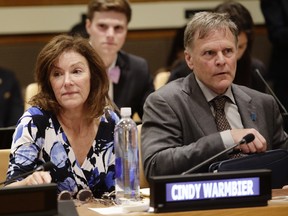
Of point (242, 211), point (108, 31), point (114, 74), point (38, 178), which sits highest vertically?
point (108, 31)

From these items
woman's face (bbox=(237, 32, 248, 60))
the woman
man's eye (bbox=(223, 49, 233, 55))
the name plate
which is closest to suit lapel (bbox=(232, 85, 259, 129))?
man's eye (bbox=(223, 49, 233, 55))

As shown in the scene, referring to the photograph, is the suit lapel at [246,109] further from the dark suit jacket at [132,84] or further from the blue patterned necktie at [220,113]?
the dark suit jacket at [132,84]

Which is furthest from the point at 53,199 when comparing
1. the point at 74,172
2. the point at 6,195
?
the point at 74,172

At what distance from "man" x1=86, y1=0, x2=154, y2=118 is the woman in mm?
1966

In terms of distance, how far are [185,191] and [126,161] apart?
1.87 ft

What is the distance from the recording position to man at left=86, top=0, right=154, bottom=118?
236 inches

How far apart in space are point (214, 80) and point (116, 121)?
54 cm

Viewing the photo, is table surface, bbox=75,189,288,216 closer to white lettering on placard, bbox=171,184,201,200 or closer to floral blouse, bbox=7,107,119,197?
white lettering on placard, bbox=171,184,201,200

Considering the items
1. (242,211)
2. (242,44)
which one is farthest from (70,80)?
(242,44)

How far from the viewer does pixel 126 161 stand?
3.57 meters

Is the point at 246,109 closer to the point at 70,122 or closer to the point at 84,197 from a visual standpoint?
the point at 70,122

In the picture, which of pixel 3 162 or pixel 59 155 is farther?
pixel 3 162

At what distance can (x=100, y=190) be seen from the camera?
12.9ft

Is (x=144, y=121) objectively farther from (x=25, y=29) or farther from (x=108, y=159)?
(x=25, y=29)
